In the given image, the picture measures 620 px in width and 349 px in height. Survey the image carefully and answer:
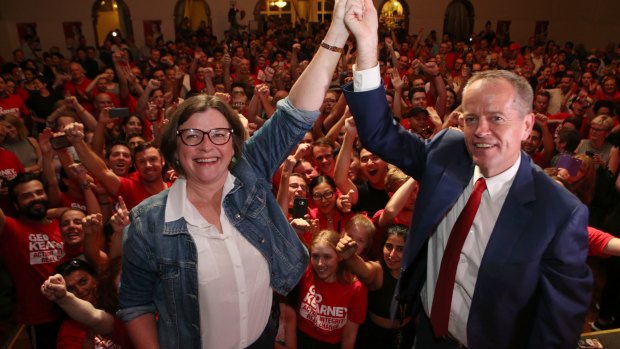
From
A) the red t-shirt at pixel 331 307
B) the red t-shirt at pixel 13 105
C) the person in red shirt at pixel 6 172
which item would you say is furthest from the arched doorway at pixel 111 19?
the red t-shirt at pixel 331 307

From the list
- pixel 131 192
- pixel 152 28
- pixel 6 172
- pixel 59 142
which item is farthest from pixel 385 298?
pixel 152 28

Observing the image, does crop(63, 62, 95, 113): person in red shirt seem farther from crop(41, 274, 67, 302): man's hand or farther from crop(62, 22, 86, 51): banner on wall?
crop(62, 22, 86, 51): banner on wall

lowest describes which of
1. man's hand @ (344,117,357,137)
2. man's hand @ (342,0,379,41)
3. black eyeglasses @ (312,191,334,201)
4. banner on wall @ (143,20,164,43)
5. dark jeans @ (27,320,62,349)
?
dark jeans @ (27,320,62,349)

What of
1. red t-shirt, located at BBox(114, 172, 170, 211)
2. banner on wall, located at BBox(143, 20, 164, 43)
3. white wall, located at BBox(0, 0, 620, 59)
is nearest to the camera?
red t-shirt, located at BBox(114, 172, 170, 211)

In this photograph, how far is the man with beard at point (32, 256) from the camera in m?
2.64

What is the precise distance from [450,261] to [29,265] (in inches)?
98.5

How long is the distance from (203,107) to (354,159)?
2.45 m

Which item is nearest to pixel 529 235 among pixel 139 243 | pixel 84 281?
pixel 139 243

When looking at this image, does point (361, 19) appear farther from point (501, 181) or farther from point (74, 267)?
point (74, 267)

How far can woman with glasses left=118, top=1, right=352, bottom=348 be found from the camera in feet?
4.37

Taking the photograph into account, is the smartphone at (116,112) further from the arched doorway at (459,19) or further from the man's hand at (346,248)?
the arched doorway at (459,19)

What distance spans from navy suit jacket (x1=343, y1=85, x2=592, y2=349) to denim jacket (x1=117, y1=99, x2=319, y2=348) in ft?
0.94

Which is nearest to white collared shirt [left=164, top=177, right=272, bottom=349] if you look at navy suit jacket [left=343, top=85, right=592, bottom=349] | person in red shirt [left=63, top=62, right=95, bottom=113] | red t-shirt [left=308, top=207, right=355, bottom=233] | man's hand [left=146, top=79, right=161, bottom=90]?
navy suit jacket [left=343, top=85, right=592, bottom=349]

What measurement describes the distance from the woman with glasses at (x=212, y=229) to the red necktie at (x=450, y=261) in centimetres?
53
